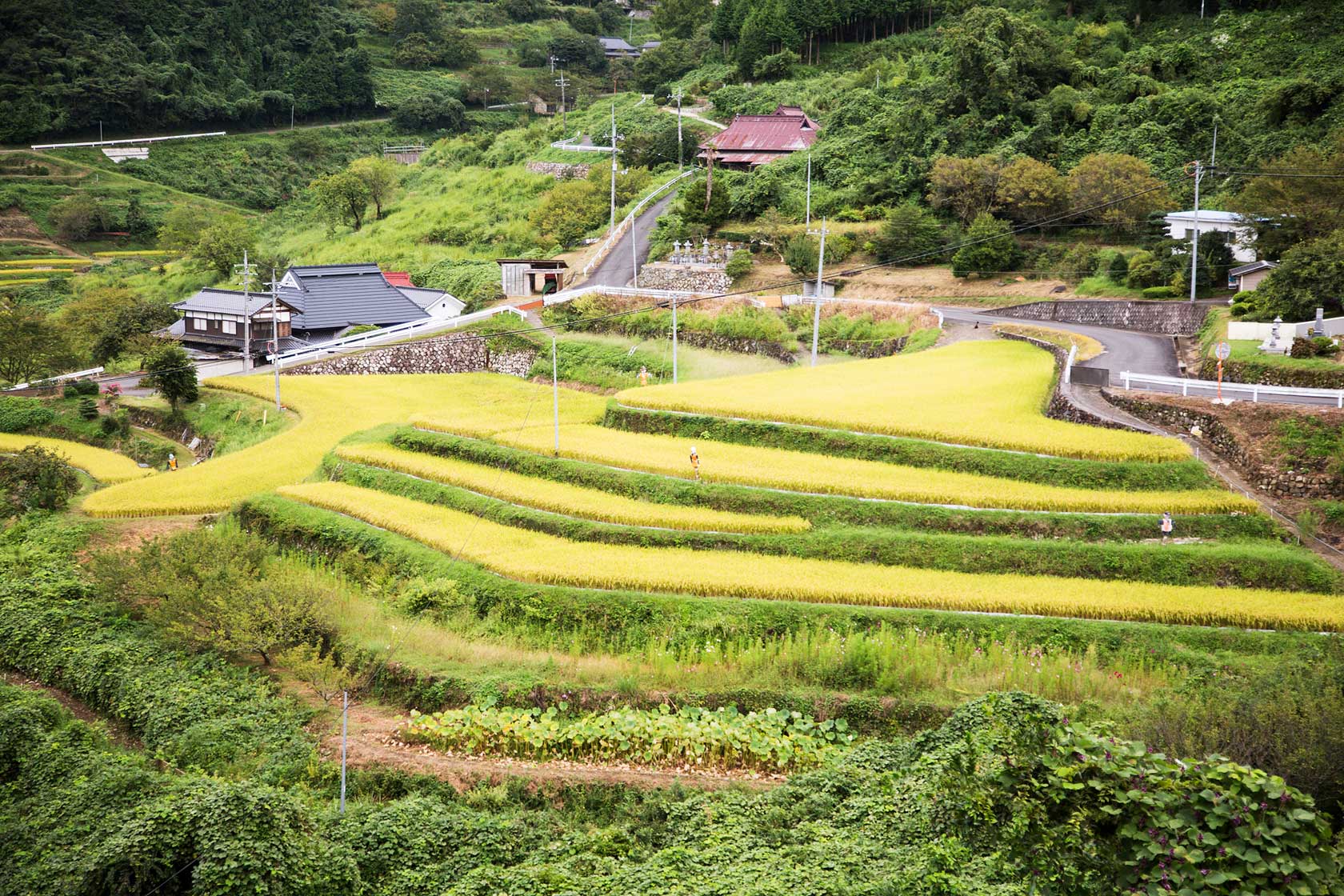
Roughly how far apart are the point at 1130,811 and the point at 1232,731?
344 centimetres

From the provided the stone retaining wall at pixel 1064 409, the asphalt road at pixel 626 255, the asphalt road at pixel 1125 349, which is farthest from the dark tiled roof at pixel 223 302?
the stone retaining wall at pixel 1064 409

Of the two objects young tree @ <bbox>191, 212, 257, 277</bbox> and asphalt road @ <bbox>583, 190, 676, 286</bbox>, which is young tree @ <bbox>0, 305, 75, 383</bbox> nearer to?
young tree @ <bbox>191, 212, 257, 277</bbox>

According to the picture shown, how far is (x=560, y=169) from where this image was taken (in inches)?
2606

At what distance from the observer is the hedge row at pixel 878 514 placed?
20.9m

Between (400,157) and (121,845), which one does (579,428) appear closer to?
(121,845)

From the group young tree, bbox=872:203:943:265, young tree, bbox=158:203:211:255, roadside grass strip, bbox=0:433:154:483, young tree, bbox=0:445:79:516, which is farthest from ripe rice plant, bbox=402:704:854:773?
young tree, bbox=158:203:211:255

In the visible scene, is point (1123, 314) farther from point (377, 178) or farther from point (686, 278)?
point (377, 178)

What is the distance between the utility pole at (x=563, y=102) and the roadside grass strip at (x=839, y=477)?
169 feet

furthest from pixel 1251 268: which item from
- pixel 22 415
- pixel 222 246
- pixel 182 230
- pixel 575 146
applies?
pixel 182 230

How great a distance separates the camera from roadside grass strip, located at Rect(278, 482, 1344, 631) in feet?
60.5

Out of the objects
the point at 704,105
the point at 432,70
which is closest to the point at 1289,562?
the point at 704,105

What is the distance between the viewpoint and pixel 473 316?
45531mm

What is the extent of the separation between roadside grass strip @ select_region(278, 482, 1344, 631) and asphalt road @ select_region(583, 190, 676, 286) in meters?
25.3

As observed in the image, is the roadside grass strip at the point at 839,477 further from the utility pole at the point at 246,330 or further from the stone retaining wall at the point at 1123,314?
the utility pole at the point at 246,330
